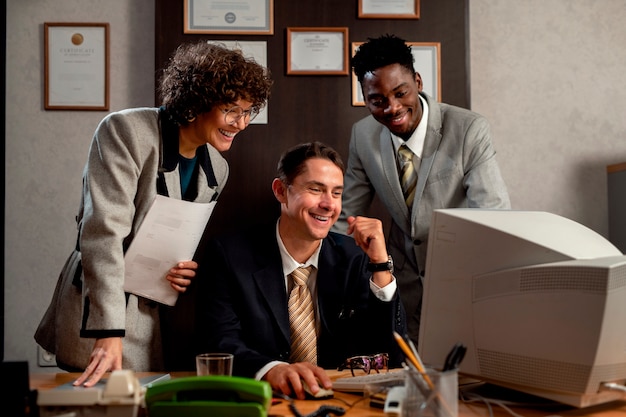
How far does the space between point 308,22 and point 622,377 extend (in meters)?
1.92

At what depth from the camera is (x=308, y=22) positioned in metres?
2.74

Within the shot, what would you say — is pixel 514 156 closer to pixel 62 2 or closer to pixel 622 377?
pixel 622 377

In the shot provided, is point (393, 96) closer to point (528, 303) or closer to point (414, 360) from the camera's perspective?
point (528, 303)

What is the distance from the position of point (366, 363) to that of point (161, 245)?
2.13 ft

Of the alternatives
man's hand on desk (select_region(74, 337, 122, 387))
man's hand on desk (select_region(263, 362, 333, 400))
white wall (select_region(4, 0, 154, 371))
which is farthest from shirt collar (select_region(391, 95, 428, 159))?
man's hand on desk (select_region(74, 337, 122, 387))

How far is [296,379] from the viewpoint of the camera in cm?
142

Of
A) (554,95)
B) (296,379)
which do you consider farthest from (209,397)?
(554,95)

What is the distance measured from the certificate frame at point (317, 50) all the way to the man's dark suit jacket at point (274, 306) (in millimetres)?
975

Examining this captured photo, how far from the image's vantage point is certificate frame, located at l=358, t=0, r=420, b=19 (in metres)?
2.75

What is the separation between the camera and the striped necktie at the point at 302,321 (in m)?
1.89

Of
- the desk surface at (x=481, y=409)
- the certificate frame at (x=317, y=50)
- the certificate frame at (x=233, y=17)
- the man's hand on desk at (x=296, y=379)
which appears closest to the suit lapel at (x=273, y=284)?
the man's hand on desk at (x=296, y=379)

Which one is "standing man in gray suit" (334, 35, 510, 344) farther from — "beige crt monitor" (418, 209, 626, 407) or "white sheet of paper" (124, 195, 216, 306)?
"beige crt monitor" (418, 209, 626, 407)

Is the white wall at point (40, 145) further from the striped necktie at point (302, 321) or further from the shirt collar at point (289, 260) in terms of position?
the striped necktie at point (302, 321)

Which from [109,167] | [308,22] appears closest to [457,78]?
[308,22]
